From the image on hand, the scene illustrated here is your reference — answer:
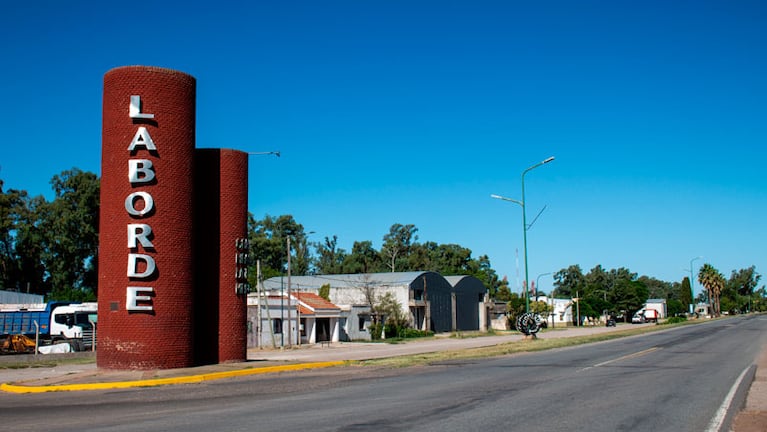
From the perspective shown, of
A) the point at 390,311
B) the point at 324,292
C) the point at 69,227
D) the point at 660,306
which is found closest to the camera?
the point at 390,311

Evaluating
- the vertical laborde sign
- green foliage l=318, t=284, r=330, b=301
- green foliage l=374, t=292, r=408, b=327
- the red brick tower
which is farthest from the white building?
the vertical laborde sign

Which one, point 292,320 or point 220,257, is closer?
point 220,257

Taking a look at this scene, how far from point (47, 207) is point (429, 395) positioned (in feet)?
254

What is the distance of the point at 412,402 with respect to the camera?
14.9 m

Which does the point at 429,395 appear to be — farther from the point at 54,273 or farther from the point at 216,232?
the point at 54,273

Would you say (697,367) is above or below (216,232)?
below

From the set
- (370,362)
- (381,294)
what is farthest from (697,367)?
(381,294)

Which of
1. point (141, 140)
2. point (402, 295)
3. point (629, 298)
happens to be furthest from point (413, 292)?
point (629, 298)

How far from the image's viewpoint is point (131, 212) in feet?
78.1

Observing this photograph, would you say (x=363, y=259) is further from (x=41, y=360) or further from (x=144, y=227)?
(x=144, y=227)

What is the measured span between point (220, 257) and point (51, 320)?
89.2ft

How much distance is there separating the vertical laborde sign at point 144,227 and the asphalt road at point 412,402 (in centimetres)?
406

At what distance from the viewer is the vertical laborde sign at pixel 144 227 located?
77.6 ft

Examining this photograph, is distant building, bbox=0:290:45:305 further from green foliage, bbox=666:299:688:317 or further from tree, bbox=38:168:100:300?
green foliage, bbox=666:299:688:317
